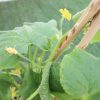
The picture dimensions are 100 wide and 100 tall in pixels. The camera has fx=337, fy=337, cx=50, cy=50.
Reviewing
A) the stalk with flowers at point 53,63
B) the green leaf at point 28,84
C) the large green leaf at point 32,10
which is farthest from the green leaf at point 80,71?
the large green leaf at point 32,10

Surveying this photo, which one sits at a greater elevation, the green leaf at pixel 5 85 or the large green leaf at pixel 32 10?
the green leaf at pixel 5 85

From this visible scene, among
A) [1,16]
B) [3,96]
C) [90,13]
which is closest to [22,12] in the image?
[1,16]

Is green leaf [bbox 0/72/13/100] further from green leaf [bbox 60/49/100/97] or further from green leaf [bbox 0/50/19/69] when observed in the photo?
green leaf [bbox 60/49/100/97]

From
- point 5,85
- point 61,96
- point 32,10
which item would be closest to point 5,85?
point 5,85

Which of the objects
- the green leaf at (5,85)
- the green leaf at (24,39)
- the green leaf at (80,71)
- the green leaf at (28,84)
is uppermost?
the green leaf at (80,71)

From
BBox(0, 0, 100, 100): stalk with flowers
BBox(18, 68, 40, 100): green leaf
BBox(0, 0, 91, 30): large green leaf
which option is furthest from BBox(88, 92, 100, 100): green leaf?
BBox(0, 0, 91, 30): large green leaf

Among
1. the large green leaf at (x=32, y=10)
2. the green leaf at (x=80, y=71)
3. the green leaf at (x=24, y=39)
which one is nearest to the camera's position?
the green leaf at (x=80, y=71)

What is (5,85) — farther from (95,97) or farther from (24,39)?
(95,97)

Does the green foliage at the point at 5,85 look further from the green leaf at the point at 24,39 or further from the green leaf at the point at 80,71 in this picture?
the green leaf at the point at 80,71
